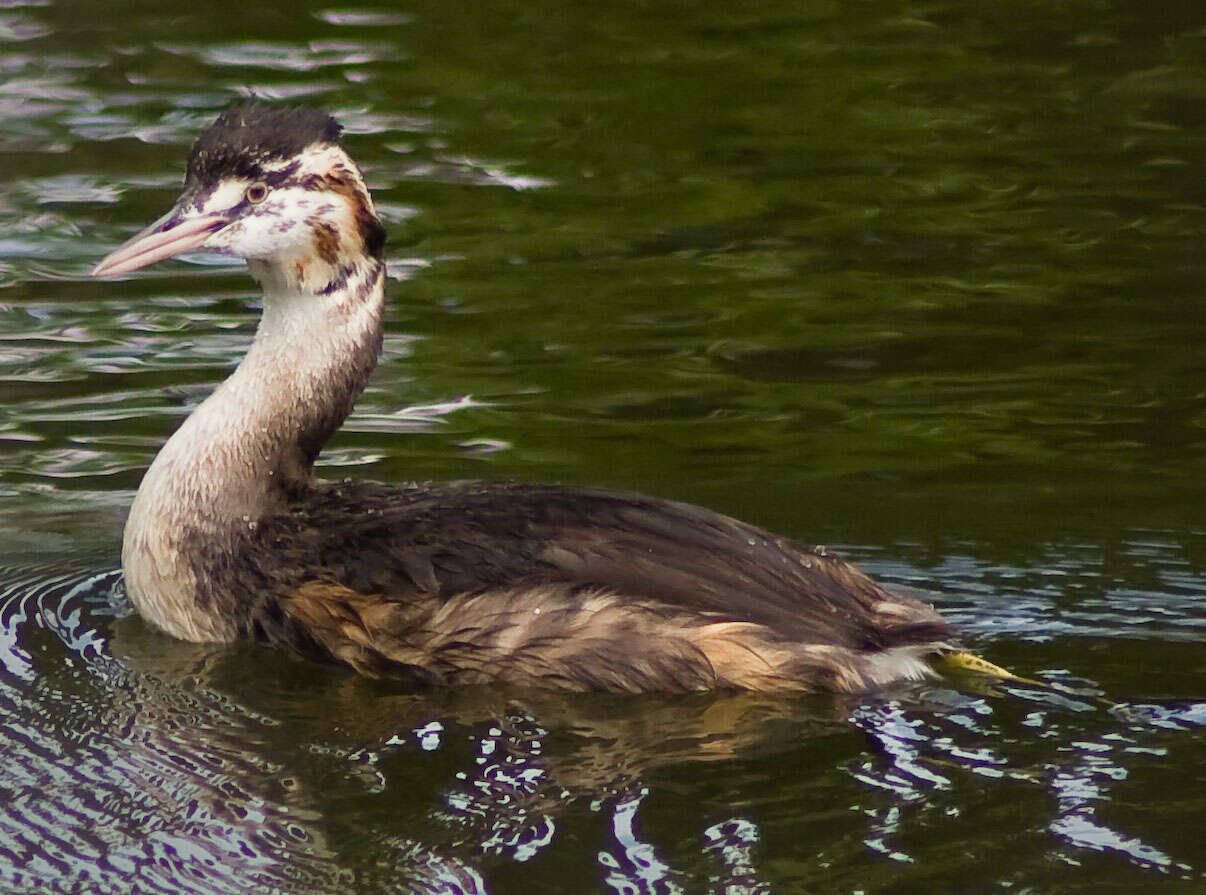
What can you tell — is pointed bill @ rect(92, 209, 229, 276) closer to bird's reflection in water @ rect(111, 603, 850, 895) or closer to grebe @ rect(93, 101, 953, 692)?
Result: grebe @ rect(93, 101, 953, 692)

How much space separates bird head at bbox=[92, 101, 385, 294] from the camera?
6.86 meters

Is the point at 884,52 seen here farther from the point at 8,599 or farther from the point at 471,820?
the point at 471,820

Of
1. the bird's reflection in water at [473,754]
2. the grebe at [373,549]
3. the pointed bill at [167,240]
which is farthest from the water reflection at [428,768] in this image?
the pointed bill at [167,240]

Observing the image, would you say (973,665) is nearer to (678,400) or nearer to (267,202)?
(267,202)

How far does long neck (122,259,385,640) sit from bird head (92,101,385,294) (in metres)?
0.11

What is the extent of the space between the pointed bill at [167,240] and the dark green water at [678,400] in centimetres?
104

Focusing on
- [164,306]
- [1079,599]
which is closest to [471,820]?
[1079,599]

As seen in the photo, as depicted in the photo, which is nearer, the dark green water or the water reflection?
the water reflection

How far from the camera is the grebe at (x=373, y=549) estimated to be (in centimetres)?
620

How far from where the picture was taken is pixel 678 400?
8844 millimetres

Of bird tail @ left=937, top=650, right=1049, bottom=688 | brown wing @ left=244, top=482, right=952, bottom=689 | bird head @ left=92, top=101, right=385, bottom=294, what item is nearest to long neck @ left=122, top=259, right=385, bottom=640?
bird head @ left=92, top=101, right=385, bottom=294

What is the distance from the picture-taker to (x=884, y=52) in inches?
532

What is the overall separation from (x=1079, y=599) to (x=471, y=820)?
2.13m

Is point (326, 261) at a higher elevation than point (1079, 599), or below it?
higher
